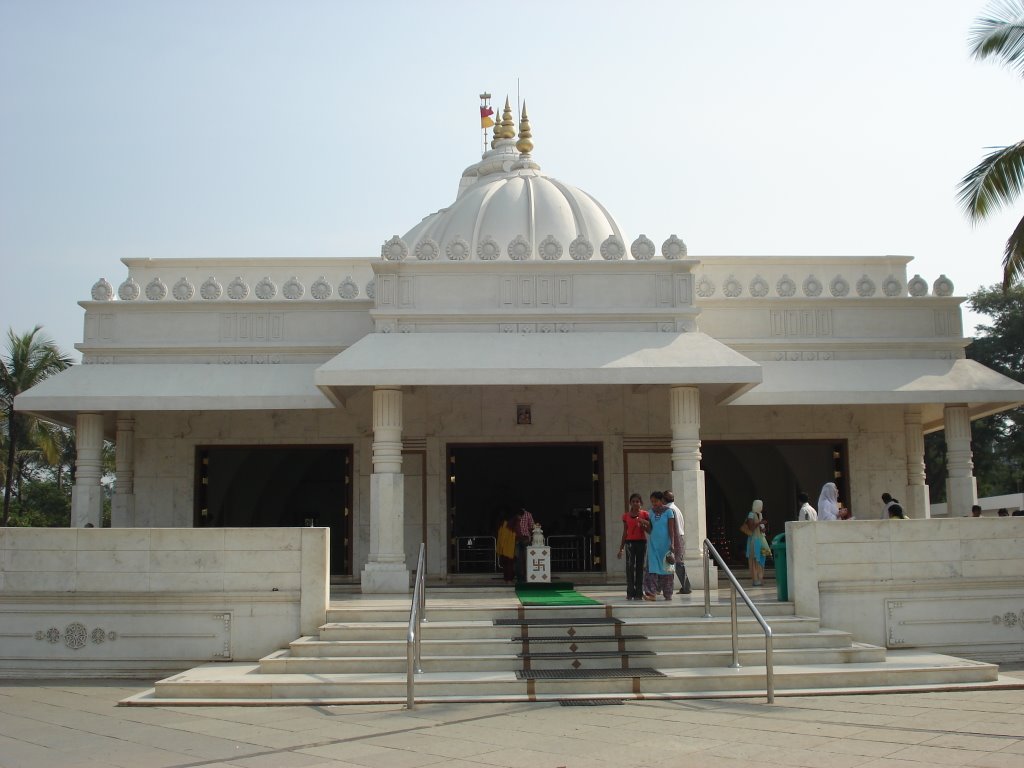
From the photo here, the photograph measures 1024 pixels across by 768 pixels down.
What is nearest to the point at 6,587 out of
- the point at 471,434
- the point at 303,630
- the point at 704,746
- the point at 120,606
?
the point at 120,606

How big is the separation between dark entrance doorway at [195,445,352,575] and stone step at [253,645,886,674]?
6424 mm

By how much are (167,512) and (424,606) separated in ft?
23.1

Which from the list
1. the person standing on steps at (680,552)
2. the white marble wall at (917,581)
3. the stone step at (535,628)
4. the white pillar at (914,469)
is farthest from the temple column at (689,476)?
the white pillar at (914,469)

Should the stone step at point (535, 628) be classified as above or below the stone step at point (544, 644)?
above

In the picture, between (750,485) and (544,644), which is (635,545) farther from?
(750,485)

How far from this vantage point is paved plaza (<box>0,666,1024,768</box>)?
24.4ft

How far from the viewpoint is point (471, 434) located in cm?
1742

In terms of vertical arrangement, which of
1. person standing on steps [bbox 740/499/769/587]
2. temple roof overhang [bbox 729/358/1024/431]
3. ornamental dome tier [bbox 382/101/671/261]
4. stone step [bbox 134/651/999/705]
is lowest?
stone step [bbox 134/651/999/705]

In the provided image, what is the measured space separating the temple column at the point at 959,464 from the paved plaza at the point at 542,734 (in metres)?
6.63

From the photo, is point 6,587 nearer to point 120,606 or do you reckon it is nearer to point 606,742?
point 120,606

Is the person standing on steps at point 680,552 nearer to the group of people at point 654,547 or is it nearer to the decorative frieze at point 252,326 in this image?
the group of people at point 654,547

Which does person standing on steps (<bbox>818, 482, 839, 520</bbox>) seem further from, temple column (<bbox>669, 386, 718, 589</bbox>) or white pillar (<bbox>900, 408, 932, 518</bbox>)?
white pillar (<bbox>900, 408, 932, 518</bbox>)

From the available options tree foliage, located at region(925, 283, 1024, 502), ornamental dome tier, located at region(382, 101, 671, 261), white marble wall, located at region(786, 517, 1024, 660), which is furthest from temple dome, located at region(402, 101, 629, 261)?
tree foliage, located at region(925, 283, 1024, 502)

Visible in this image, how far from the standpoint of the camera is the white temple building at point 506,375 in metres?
14.9
